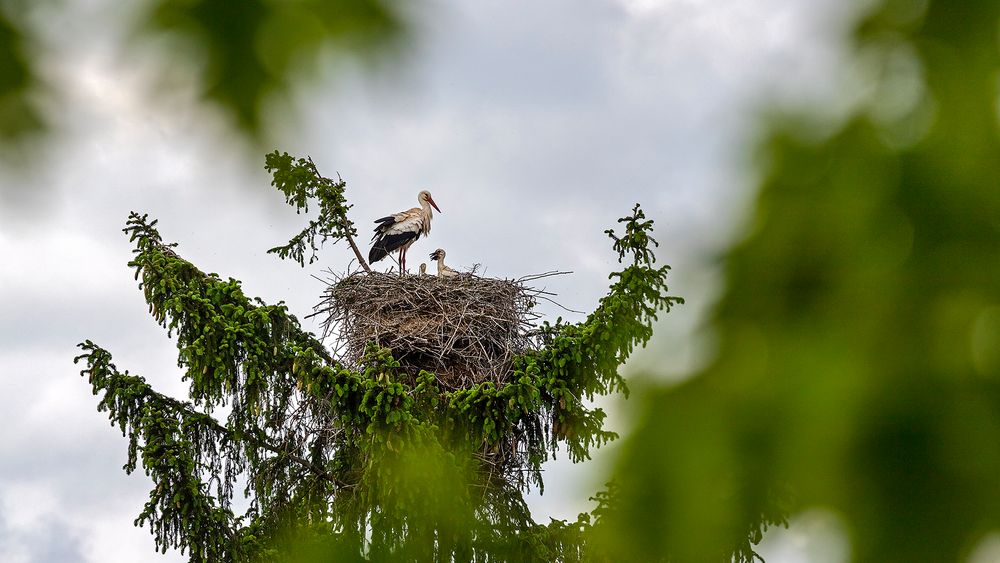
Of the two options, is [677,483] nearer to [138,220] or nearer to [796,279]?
[796,279]

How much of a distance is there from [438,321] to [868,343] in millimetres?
10757

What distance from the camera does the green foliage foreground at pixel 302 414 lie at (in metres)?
9.69

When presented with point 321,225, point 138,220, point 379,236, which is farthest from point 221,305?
point 379,236

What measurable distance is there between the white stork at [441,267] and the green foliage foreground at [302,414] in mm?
1558

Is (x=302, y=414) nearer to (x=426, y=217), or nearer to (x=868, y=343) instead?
(x=426, y=217)

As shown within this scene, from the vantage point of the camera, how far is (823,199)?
76 cm

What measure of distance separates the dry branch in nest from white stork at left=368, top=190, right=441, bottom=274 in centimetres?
101

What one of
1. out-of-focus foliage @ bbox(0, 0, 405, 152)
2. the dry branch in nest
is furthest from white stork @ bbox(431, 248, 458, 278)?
out-of-focus foliage @ bbox(0, 0, 405, 152)

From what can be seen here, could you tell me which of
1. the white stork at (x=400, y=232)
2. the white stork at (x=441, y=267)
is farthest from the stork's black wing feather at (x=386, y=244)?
the white stork at (x=441, y=267)

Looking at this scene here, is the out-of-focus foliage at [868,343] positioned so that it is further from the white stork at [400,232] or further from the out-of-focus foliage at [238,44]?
the white stork at [400,232]

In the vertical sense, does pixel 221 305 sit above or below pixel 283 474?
above

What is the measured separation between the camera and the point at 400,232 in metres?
13.7

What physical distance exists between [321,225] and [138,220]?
2.03 meters

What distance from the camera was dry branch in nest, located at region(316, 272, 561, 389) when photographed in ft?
37.1
